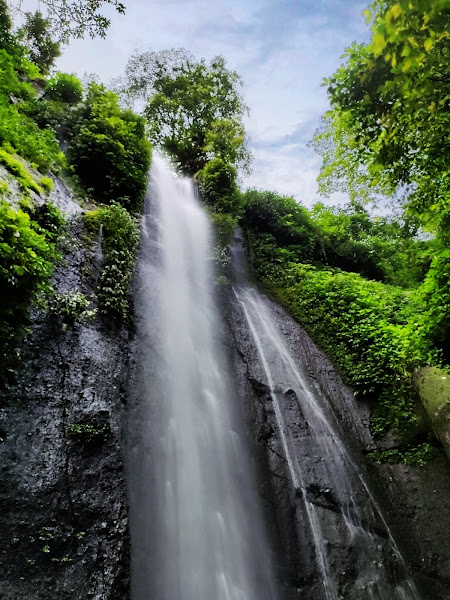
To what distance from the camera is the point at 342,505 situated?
5.55 meters

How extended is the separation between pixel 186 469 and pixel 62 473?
5.96 feet

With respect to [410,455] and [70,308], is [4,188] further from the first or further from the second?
[410,455]

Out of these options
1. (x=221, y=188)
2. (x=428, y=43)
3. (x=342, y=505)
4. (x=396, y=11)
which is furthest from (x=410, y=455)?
(x=221, y=188)

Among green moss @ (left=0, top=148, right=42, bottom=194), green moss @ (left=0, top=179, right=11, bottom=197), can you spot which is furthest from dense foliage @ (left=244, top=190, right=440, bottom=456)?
green moss @ (left=0, top=179, right=11, bottom=197)

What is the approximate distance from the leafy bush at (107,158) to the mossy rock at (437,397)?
8.00 meters

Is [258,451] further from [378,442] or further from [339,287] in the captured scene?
[339,287]

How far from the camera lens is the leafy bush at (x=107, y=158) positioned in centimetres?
962

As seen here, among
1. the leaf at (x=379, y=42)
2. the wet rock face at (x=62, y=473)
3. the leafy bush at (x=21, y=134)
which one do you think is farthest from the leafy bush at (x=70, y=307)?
the leaf at (x=379, y=42)

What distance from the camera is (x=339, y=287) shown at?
944 centimetres

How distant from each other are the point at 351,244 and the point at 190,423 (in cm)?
991

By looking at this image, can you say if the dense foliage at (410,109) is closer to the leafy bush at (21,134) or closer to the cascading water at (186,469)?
the cascading water at (186,469)

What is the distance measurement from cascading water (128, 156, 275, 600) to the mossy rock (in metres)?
3.17

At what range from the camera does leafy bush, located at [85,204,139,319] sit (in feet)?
21.2

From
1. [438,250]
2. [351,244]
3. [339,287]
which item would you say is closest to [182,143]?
[351,244]
